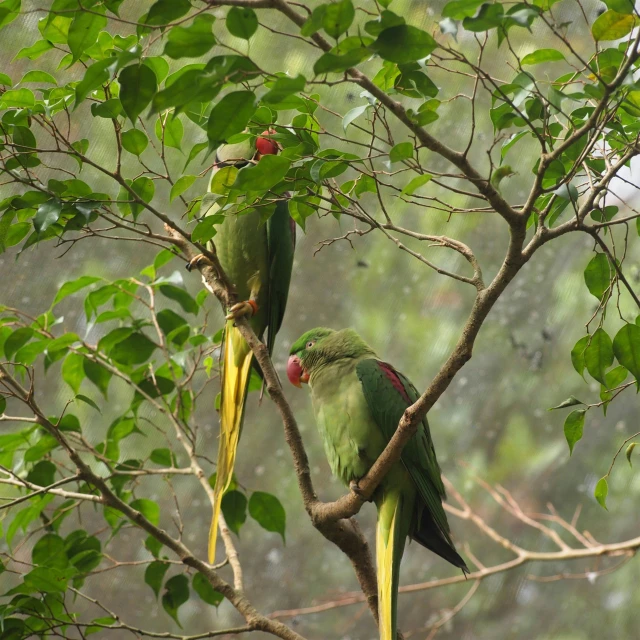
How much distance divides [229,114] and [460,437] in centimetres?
161

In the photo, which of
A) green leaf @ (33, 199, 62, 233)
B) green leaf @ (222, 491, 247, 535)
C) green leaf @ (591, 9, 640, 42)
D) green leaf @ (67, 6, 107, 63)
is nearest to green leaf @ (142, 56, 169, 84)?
green leaf @ (67, 6, 107, 63)


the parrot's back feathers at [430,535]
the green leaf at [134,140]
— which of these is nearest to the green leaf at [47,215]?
the green leaf at [134,140]

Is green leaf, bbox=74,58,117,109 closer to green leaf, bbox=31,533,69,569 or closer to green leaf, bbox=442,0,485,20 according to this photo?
Result: green leaf, bbox=442,0,485,20

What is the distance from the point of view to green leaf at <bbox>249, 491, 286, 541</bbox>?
4.04 feet

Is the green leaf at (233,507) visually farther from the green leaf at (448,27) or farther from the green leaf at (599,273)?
the green leaf at (448,27)

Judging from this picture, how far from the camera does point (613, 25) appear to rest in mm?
627

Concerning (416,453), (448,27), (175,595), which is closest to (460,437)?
(416,453)

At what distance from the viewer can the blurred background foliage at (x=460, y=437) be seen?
1896 mm

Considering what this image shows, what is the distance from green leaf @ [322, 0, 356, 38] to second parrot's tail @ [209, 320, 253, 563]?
810mm

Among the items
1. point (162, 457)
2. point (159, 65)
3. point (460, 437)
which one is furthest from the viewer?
point (460, 437)

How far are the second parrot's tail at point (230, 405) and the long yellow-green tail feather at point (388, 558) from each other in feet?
0.85

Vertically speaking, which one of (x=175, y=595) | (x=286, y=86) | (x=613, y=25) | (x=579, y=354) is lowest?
(x=175, y=595)

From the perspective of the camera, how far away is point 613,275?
0.81 meters

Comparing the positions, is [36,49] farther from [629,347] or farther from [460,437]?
[460,437]
